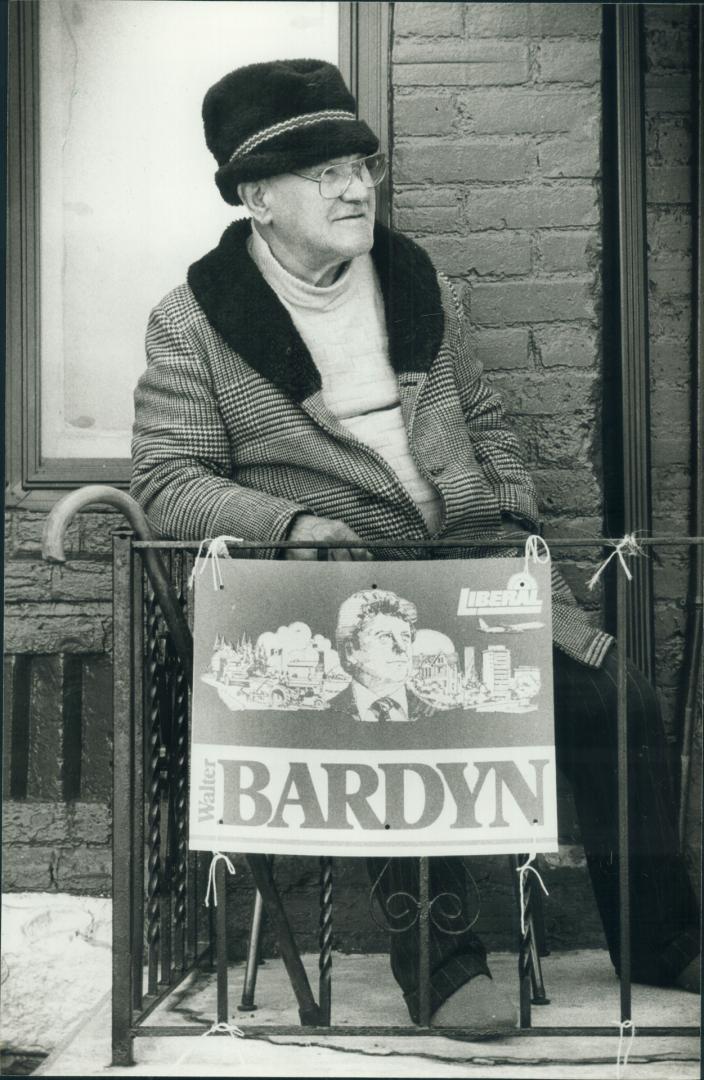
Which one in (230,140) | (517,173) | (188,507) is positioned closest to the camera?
(188,507)

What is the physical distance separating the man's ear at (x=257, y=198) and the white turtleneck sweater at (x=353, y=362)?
2.2 inches

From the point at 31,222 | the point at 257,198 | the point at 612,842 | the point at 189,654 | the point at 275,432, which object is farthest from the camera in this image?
the point at 31,222

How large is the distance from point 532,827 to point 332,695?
48cm

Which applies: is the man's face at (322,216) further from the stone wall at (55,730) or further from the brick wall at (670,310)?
the stone wall at (55,730)

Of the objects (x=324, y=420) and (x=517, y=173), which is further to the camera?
(x=517, y=173)

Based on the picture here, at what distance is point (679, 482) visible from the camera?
347 cm

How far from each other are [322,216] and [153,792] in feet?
4.58

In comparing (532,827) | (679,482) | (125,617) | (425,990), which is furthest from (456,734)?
(679,482)

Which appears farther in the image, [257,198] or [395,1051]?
[257,198]

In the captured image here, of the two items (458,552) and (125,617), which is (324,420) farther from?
(125,617)

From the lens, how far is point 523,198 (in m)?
3.36

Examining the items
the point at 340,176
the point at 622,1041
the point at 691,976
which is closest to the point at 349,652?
the point at 622,1041

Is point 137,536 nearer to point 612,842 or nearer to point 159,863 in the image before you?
point 159,863

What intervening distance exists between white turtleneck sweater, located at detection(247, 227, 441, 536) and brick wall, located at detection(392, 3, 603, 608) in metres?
0.37
